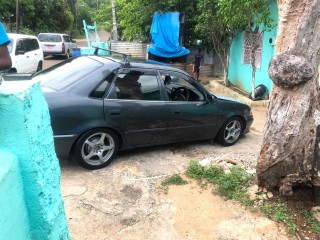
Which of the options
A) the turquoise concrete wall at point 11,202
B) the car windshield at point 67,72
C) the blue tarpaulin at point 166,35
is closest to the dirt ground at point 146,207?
the car windshield at point 67,72

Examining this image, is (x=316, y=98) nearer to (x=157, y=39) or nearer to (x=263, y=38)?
(x=263, y=38)

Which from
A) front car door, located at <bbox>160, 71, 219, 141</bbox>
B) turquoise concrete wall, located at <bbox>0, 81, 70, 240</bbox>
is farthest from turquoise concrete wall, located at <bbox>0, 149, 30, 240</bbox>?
front car door, located at <bbox>160, 71, 219, 141</bbox>

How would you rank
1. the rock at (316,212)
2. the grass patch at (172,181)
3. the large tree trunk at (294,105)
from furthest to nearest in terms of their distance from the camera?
the grass patch at (172,181) < the rock at (316,212) < the large tree trunk at (294,105)

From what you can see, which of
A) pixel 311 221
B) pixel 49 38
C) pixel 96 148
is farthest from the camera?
pixel 49 38

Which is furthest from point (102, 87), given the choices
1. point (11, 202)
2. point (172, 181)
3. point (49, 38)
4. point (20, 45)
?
point (49, 38)

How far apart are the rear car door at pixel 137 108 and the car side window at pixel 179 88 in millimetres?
210

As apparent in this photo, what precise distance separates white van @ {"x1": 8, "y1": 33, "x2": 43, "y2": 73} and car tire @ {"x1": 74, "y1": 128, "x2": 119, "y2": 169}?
6249mm

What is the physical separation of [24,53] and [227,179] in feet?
29.8

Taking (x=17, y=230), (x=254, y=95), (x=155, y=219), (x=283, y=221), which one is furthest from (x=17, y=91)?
(x=254, y=95)

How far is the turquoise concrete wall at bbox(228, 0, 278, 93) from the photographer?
9438 millimetres

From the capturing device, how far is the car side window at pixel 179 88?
4.99 meters

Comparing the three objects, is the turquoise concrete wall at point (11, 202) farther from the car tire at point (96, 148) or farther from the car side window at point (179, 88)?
the car side window at point (179, 88)

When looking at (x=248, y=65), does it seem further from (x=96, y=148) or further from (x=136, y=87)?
(x=96, y=148)

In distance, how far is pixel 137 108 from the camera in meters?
4.52
